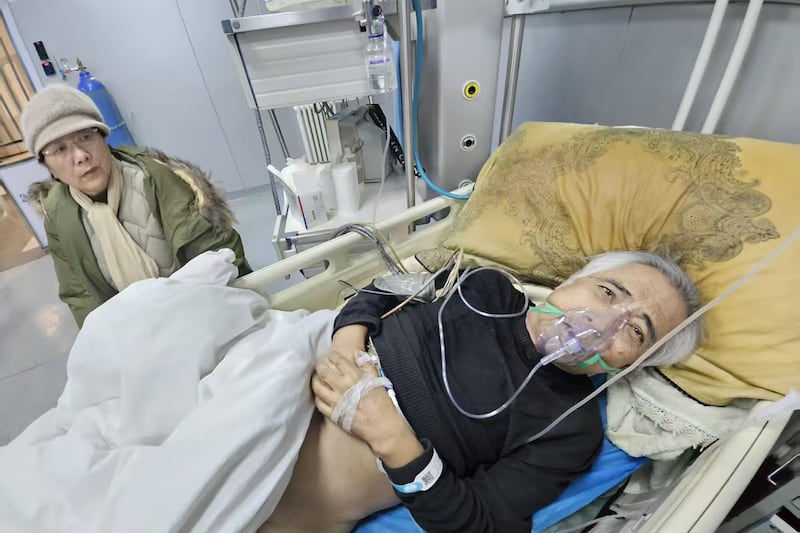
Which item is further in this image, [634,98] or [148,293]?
[634,98]

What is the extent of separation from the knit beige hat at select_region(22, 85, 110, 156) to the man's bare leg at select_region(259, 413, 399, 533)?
121 centimetres

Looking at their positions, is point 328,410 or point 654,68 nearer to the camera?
point 328,410

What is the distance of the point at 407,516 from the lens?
955mm

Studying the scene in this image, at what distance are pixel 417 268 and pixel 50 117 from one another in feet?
4.05

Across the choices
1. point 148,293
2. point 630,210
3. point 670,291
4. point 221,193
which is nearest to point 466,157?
point 630,210

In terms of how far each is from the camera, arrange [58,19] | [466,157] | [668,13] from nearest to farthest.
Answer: [668,13]
[466,157]
[58,19]

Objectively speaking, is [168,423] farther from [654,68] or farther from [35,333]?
[35,333]

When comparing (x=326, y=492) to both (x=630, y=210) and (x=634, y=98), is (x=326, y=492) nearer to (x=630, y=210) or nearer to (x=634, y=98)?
(x=630, y=210)

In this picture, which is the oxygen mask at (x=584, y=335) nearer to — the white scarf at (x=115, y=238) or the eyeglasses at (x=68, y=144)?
the white scarf at (x=115, y=238)

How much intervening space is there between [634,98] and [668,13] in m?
0.24

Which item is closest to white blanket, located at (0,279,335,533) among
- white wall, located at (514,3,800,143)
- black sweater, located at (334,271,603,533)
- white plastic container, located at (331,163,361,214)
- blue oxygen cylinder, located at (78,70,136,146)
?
black sweater, located at (334,271,603,533)

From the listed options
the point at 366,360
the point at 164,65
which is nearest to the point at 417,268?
the point at 366,360

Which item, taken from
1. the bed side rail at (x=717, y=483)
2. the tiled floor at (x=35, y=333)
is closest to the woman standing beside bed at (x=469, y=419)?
the bed side rail at (x=717, y=483)

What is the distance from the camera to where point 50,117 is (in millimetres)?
1224
